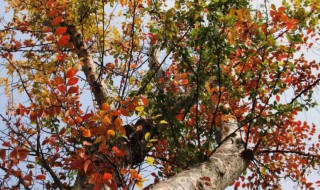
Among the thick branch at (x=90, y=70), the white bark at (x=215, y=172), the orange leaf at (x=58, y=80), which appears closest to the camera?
the orange leaf at (x=58, y=80)

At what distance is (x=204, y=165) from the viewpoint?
3.03 meters

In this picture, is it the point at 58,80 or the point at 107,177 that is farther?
the point at 107,177

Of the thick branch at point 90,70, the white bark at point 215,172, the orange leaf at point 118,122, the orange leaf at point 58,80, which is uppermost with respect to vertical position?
the thick branch at point 90,70

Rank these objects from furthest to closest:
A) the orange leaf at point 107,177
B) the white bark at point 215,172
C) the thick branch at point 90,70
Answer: the thick branch at point 90,70
the white bark at point 215,172
the orange leaf at point 107,177

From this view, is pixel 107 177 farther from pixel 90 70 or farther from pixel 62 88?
pixel 90 70

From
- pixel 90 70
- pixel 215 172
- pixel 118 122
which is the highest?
pixel 90 70

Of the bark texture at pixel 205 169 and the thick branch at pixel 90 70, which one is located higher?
the thick branch at pixel 90 70

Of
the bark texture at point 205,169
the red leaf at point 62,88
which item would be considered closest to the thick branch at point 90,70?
the bark texture at point 205,169

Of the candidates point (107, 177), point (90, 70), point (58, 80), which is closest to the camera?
point (58, 80)

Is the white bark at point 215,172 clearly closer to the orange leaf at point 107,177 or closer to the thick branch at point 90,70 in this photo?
the orange leaf at point 107,177

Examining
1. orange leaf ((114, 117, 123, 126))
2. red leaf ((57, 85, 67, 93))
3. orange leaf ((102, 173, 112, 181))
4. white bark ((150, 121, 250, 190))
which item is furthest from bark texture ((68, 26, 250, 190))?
red leaf ((57, 85, 67, 93))

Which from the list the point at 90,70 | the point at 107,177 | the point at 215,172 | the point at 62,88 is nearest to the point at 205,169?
the point at 215,172

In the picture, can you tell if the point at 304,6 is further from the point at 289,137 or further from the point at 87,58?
the point at 87,58

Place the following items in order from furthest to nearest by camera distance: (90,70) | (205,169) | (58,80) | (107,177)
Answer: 1. (90,70)
2. (205,169)
3. (107,177)
4. (58,80)
